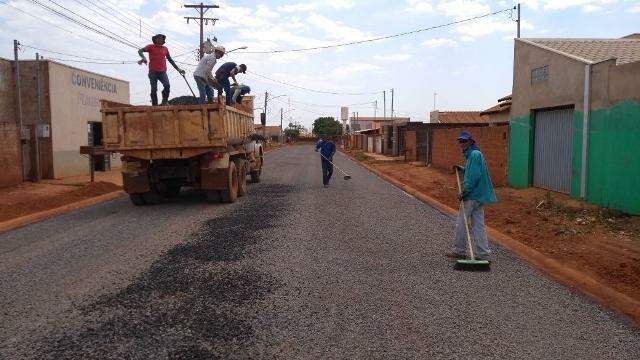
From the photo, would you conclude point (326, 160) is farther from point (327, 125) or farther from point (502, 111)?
point (327, 125)

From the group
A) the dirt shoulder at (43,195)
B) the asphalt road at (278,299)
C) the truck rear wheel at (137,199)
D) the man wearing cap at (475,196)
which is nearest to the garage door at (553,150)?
the asphalt road at (278,299)

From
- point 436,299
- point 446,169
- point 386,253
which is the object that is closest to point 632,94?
point 386,253

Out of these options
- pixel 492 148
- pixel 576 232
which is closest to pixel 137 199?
pixel 576 232

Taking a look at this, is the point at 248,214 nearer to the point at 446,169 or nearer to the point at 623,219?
the point at 623,219

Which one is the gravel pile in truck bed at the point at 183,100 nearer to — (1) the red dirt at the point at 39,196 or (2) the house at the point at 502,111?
(1) the red dirt at the point at 39,196

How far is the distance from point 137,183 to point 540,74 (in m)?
10.4

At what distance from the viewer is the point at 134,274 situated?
252 inches

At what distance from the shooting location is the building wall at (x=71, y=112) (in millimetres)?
19438

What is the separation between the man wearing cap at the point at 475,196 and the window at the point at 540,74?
8.08 meters

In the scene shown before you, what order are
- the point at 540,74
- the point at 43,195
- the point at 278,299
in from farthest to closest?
1. the point at 43,195
2. the point at 540,74
3. the point at 278,299

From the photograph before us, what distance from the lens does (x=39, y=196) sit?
1453cm

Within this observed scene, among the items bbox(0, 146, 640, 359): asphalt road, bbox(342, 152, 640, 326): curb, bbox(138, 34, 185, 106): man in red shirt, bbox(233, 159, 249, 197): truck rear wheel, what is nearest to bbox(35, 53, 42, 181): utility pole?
bbox(138, 34, 185, 106): man in red shirt

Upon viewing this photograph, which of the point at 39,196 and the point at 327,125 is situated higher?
the point at 327,125

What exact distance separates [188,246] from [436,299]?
3.94 meters
